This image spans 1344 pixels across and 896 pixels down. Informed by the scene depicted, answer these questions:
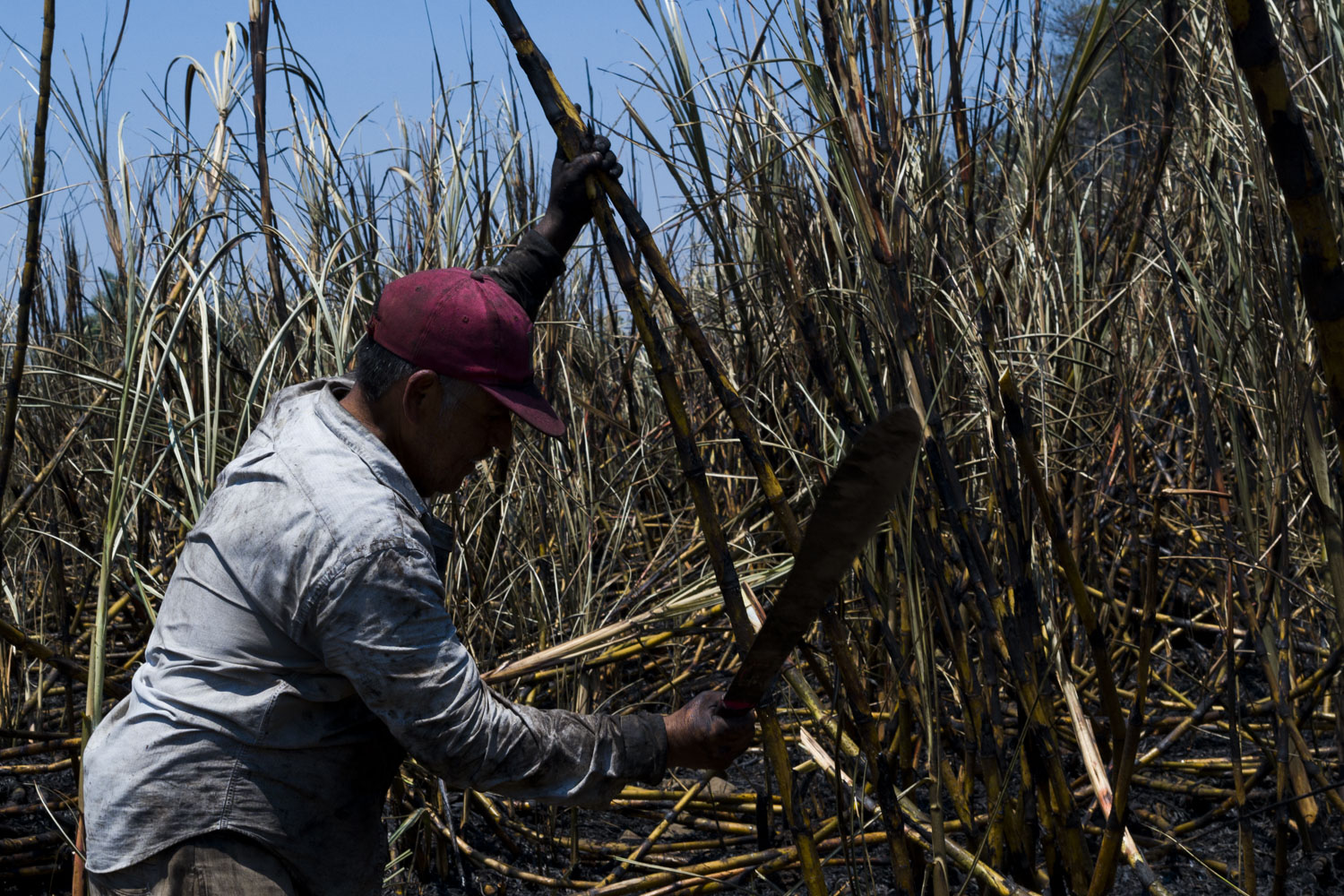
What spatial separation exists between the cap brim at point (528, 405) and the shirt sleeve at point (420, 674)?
217mm

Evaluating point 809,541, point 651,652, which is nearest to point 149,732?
point 809,541

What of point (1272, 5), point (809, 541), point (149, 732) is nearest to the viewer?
point (809, 541)

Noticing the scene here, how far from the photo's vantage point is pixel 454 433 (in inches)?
57.6

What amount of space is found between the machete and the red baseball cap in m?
0.41

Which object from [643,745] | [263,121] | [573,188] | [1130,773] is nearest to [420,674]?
[643,745]

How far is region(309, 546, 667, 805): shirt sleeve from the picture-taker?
1283mm

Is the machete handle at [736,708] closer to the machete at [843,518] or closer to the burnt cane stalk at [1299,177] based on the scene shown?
the machete at [843,518]

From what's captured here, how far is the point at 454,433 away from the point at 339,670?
1.09 ft

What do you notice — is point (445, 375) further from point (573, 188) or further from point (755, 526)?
point (755, 526)

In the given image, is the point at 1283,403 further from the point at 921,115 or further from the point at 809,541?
the point at 809,541

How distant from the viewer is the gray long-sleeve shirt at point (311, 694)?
4.25 ft

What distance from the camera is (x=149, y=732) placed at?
1.40 meters

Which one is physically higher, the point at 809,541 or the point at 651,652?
the point at 809,541

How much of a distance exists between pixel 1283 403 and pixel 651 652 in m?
1.86
